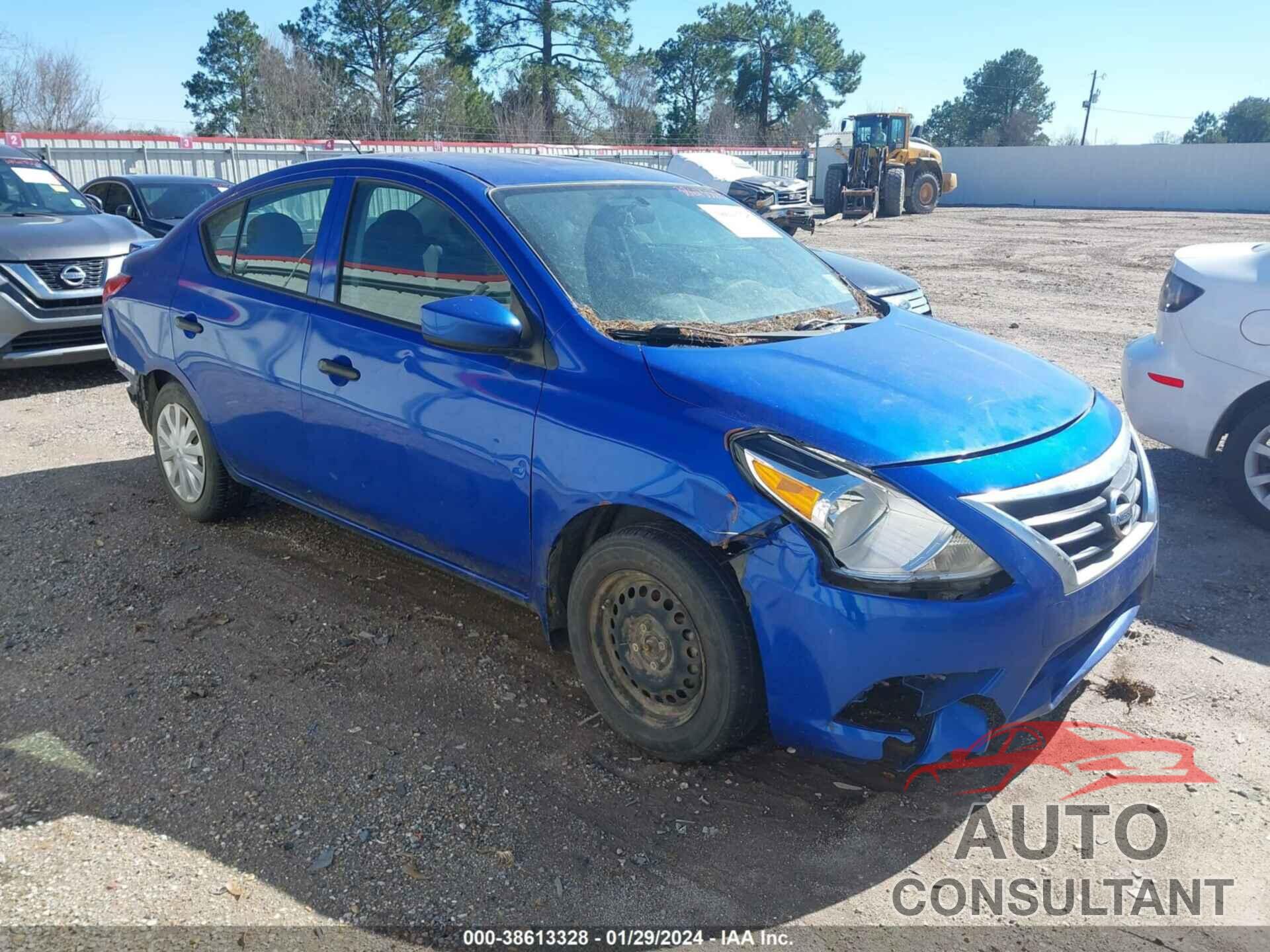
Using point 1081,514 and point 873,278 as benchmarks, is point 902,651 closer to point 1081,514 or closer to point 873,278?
point 1081,514

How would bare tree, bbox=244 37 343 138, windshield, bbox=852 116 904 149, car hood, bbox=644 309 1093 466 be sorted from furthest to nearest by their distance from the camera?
bare tree, bbox=244 37 343 138 < windshield, bbox=852 116 904 149 < car hood, bbox=644 309 1093 466

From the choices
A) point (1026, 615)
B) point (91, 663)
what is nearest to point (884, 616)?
point (1026, 615)

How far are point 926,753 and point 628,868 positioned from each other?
840mm

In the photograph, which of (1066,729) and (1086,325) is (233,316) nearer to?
(1066,729)

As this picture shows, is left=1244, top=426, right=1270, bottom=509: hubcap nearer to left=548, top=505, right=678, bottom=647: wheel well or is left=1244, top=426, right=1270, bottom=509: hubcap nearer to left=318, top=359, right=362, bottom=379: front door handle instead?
left=548, top=505, right=678, bottom=647: wheel well

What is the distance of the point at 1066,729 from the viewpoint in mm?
3262

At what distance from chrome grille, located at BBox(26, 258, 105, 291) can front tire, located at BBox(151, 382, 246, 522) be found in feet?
11.4

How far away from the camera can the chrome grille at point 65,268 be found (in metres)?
7.57

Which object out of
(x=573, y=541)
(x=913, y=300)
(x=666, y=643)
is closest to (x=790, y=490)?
(x=666, y=643)

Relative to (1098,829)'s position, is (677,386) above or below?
above

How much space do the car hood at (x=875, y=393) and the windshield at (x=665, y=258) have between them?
0.33m

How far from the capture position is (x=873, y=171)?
29.0m

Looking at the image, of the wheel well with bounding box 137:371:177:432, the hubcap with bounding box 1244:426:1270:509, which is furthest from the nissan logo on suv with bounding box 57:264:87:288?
the hubcap with bounding box 1244:426:1270:509

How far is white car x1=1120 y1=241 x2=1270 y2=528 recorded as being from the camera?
15.9ft
